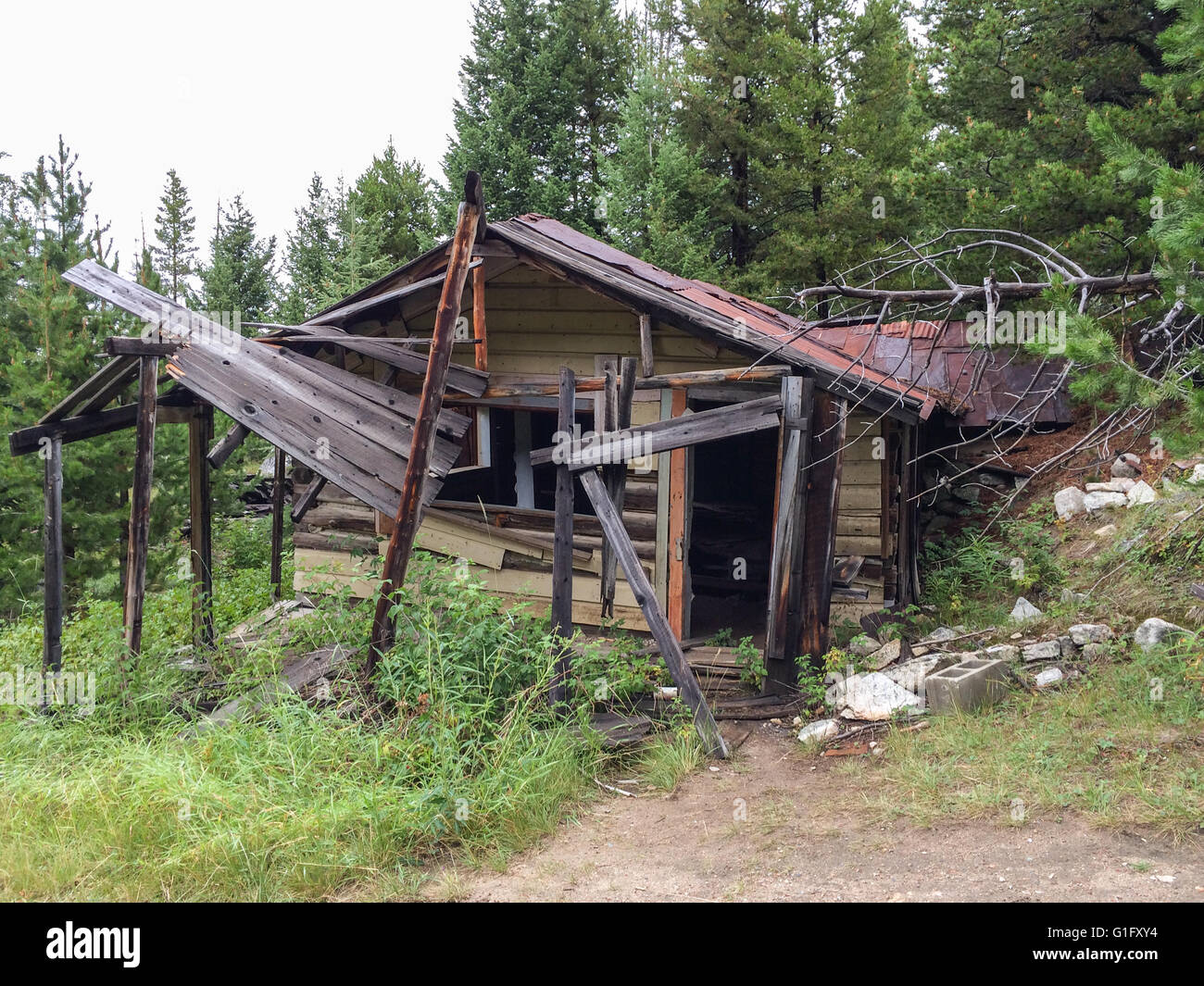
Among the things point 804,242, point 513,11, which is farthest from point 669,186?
point 513,11

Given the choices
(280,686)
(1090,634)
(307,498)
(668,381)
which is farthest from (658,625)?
(307,498)

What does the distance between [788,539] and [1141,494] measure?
203 inches

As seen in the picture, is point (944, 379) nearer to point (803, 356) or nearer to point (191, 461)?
point (803, 356)

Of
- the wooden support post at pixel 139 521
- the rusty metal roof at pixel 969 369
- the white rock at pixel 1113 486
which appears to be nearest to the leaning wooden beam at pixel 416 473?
the wooden support post at pixel 139 521

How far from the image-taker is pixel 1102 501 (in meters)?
9.91

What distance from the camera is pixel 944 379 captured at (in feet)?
38.7

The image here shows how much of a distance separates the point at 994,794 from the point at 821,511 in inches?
110

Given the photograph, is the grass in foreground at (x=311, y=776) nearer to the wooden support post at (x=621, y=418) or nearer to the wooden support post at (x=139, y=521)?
the wooden support post at (x=139, y=521)

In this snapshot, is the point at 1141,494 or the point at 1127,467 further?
the point at 1127,467

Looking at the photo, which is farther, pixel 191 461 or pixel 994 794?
pixel 191 461

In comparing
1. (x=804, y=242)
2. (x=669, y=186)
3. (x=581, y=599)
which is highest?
(x=669, y=186)

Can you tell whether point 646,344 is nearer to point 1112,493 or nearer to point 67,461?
point 1112,493

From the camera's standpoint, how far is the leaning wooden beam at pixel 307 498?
389 inches

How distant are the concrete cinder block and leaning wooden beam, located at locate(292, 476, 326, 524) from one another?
6860mm
